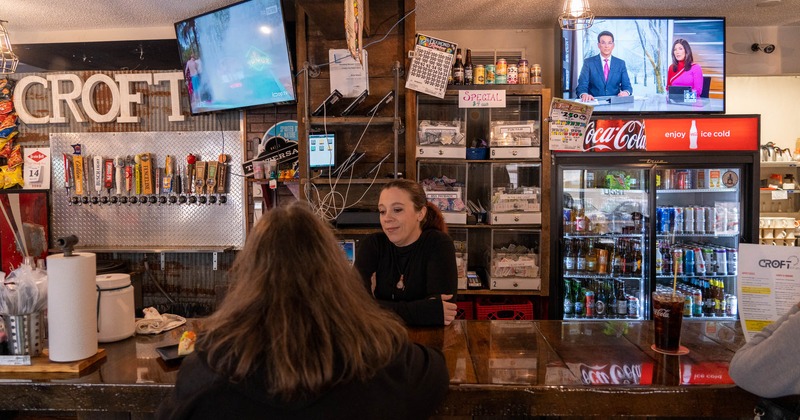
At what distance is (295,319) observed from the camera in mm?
1054

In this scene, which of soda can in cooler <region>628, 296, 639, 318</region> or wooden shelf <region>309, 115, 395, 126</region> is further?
soda can in cooler <region>628, 296, 639, 318</region>

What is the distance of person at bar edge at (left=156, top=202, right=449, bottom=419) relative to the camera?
1014 millimetres

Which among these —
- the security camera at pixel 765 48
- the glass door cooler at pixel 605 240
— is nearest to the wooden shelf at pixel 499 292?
the glass door cooler at pixel 605 240

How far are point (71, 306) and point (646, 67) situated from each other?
14.7ft

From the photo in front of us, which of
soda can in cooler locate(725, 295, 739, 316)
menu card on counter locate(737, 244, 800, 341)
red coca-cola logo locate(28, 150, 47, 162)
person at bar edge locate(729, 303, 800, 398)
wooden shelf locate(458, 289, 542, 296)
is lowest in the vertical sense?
soda can in cooler locate(725, 295, 739, 316)

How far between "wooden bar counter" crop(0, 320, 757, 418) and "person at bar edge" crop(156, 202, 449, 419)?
0.49 m

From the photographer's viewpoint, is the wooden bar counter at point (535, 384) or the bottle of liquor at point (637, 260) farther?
the bottle of liquor at point (637, 260)

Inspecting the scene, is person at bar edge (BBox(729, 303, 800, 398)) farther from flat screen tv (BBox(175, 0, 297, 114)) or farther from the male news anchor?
flat screen tv (BBox(175, 0, 297, 114))

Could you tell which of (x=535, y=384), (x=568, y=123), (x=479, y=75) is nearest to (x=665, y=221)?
(x=568, y=123)

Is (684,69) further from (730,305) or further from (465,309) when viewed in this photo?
(465,309)

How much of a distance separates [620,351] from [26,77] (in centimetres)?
557

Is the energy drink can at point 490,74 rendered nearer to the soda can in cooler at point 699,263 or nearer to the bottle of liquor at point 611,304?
the bottle of liquor at point 611,304

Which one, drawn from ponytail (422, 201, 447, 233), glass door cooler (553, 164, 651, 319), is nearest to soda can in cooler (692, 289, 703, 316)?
glass door cooler (553, 164, 651, 319)

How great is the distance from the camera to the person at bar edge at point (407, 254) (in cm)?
253
